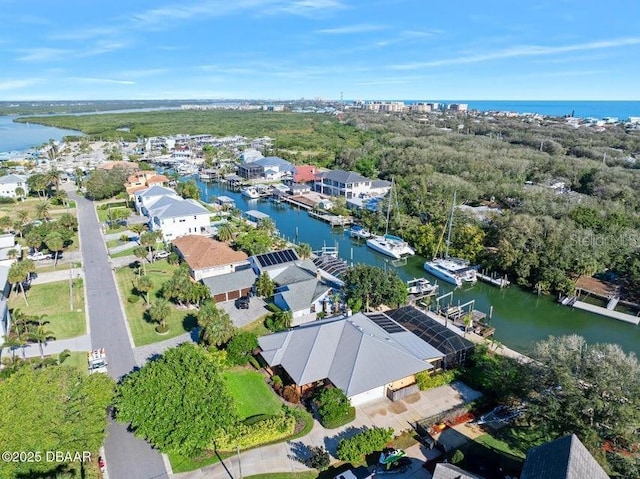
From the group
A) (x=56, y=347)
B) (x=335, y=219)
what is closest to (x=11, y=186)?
(x=335, y=219)

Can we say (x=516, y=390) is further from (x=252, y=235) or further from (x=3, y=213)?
(x=3, y=213)

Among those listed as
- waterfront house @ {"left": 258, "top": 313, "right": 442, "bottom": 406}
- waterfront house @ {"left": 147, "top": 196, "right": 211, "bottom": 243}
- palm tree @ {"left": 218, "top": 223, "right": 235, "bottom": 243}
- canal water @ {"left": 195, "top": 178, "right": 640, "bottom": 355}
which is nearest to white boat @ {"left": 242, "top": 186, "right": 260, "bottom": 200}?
waterfront house @ {"left": 147, "top": 196, "right": 211, "bottom": 243}

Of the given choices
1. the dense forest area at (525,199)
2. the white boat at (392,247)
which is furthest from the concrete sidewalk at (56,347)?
the dense forest area at (525,199)

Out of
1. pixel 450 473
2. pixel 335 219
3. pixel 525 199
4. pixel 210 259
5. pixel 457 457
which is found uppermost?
pixel 525 199

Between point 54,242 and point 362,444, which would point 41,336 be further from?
point 362,444

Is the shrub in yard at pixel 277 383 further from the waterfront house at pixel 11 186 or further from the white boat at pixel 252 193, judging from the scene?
the waterfront house at pixel 11 186

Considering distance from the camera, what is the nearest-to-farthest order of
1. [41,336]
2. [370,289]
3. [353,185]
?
[41,336] < [370,289] < [353,185]

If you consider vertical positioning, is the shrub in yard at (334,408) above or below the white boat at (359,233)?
above
